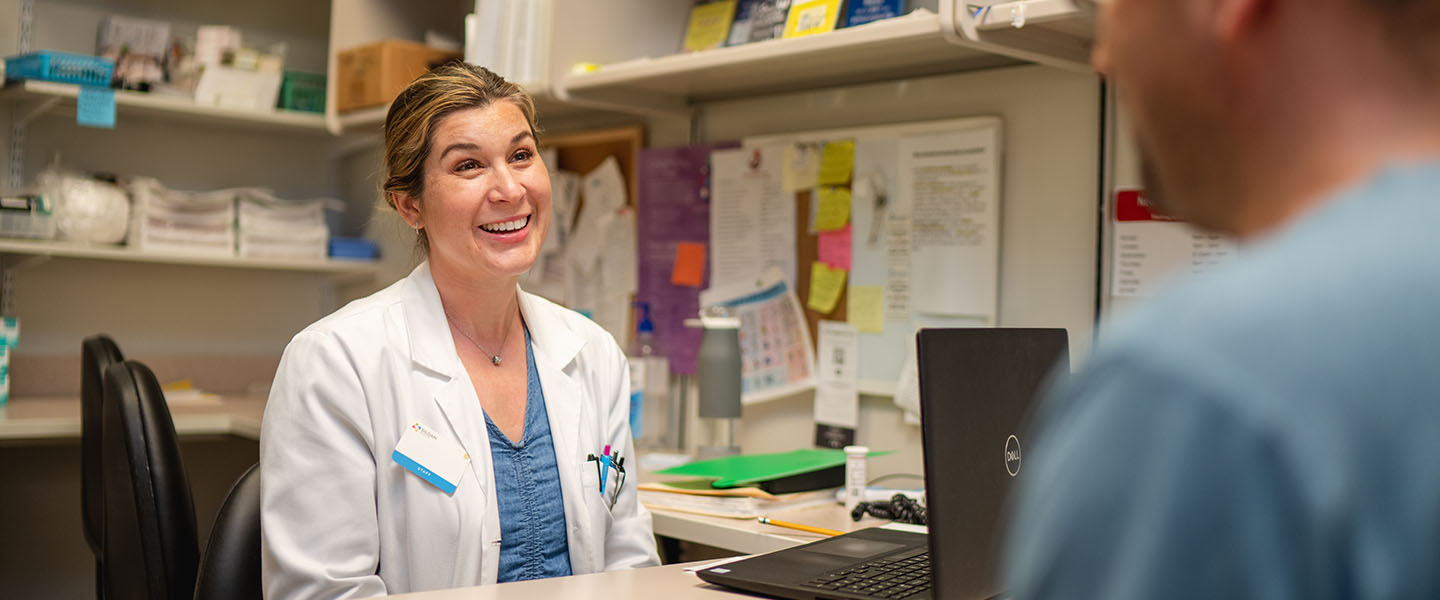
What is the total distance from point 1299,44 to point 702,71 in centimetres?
171

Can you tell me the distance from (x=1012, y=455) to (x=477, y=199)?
2.79 feet

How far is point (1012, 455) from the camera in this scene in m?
1.06

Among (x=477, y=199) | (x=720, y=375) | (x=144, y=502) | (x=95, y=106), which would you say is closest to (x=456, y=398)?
(x=477, y=199)

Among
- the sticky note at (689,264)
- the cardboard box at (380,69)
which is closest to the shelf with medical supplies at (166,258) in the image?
the cardboard box at (380,69)

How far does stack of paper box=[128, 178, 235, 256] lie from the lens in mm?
2863

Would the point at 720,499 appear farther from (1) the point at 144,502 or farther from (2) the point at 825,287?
(1) the point at 144,502

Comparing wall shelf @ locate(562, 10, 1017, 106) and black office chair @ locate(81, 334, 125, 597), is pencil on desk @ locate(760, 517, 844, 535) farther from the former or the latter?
black office chair @ locate(81, 334, 125, 597)

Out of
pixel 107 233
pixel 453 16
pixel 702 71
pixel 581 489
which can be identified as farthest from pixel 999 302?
pixel 107 233

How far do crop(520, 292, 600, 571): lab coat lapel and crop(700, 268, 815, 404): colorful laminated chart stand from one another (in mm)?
579

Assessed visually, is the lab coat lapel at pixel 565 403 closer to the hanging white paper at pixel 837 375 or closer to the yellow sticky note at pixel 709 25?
the hanging white paper at pixel 837 375

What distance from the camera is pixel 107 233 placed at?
279 cm

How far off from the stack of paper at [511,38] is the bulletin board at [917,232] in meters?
0.55

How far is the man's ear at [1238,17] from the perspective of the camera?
Answer: 1.31 ft

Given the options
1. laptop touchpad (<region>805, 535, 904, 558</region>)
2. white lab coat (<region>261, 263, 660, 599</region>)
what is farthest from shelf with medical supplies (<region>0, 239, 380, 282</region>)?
laptop touchpad (<region>805, 535, 904, 558</region>)
